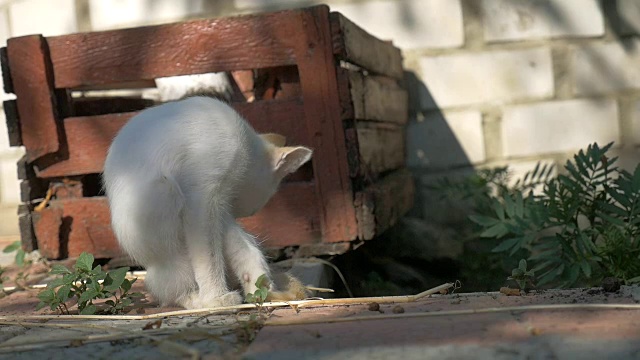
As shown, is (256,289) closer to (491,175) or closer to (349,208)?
(349,208)

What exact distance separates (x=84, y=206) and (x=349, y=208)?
50.0 inches

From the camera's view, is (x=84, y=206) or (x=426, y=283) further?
(x=426, y=283)

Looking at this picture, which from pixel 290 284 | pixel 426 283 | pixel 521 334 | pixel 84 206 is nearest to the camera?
pixel 521 334

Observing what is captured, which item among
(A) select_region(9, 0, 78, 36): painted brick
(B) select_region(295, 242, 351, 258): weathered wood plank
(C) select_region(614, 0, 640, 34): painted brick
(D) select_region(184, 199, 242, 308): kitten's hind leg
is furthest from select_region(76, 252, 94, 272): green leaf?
(C) select_region(614, 0, 640, 34): painted brick

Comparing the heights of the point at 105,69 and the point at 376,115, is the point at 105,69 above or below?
above

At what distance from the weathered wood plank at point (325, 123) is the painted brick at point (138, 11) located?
175 cm

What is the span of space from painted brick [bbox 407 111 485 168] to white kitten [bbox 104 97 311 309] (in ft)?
7.49

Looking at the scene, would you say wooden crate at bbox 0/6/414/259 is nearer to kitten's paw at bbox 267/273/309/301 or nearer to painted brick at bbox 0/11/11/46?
kitten's paw at bbox 267/273/309/301

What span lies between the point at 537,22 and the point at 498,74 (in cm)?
40

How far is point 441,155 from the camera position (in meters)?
4.76

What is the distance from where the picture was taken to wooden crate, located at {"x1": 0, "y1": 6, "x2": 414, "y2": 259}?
334cm

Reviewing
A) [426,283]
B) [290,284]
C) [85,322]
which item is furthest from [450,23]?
[85,322]

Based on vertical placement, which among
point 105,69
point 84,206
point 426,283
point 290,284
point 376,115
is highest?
point 105,69

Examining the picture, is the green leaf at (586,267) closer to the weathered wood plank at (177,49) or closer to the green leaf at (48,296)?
the weathered wood plank at (177,49)
